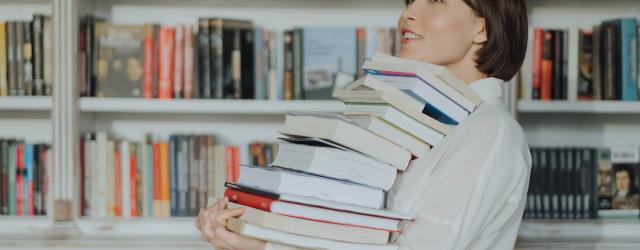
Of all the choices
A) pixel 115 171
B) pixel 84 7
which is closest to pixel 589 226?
pixel 115 171

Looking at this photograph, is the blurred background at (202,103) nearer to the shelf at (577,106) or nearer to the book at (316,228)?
the shelf at (577,106)

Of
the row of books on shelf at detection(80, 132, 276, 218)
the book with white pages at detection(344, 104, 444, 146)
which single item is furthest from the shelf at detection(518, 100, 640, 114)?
the book with white pages at detection(344, 104, 444, 146)

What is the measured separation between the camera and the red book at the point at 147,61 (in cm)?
239

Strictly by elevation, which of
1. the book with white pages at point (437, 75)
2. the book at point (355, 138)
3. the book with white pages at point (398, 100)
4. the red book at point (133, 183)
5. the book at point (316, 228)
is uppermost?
the book with white pages at point (437, 75)

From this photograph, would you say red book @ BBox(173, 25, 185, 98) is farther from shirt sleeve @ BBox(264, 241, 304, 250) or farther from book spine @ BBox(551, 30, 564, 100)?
shirt sleeve @ BBox(264, 241, 304, 250)

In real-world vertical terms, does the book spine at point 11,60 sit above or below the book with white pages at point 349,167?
above

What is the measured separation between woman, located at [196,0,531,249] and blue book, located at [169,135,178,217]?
1111 millimetres

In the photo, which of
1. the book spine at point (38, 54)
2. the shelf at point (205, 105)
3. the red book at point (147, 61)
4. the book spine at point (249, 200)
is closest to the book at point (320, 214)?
the book spine at point (249, 200)

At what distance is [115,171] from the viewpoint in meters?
2.41

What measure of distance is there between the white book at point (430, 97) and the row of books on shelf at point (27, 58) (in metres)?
1.41

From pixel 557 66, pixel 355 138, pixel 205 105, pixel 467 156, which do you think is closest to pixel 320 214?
pixel 355 138

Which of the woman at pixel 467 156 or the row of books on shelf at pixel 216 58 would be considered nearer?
the woman at pixel 467 156

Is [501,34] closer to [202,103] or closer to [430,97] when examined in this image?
[430,97]

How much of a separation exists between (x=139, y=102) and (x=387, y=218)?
1330mm
